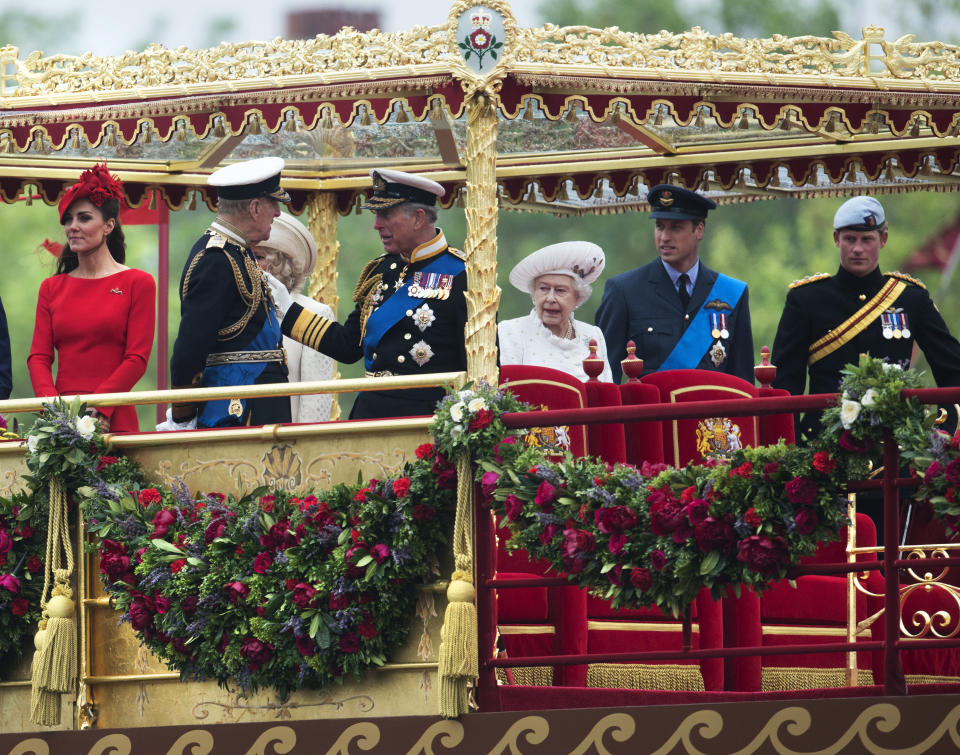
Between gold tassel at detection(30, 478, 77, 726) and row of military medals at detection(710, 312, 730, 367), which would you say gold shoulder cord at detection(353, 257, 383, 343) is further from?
row of military medals at detection(710, 312, 730, 367)

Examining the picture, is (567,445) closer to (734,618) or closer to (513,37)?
(734,618)

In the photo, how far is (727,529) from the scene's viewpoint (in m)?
6.20

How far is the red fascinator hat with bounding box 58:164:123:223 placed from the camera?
7.76m

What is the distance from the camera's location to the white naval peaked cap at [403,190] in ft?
25.7

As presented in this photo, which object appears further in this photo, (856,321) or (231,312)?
(856,321)

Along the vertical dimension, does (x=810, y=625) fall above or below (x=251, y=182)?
below

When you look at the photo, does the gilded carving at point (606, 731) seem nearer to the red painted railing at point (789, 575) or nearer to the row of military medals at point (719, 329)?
the red painted railing at point (789, 575)

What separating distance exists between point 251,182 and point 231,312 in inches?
23.7

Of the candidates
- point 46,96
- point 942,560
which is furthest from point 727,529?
point 46,96

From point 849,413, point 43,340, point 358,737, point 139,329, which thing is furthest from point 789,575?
point 43,340

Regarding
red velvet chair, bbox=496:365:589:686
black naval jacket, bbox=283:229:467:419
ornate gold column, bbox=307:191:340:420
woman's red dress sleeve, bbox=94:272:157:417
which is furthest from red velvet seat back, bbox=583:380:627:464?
ornate gold column, bbox=307:191:340:420

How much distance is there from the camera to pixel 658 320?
908cm

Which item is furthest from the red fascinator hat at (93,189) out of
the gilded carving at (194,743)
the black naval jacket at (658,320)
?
the black naval jacket at (658,320)

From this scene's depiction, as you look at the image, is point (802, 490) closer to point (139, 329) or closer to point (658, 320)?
point (658, 320)
